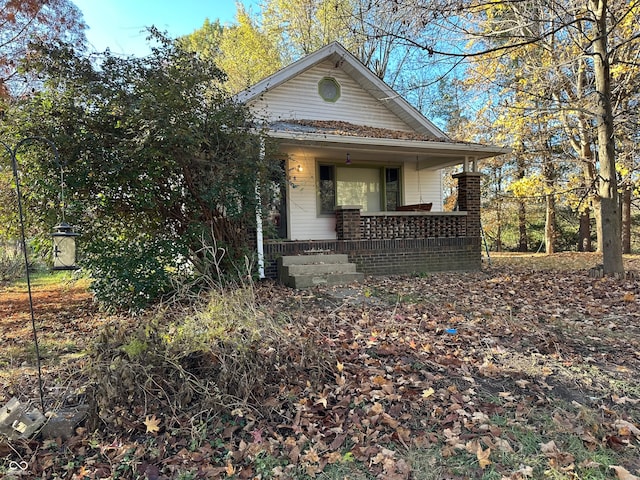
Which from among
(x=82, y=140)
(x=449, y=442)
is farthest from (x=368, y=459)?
(x=82, y=140)

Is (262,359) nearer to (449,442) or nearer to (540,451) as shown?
(449,442)

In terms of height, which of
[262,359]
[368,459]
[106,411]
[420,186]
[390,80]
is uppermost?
[390,80]

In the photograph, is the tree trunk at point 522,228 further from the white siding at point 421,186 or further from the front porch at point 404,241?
the front porch at point 404,241

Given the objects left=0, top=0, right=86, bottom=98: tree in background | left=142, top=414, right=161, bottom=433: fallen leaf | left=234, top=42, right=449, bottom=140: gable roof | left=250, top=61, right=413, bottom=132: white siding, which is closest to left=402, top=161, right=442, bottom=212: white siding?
left=234, top=42, right=449, bottom=140: gable roof

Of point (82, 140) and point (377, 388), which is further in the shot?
point (82, 140)

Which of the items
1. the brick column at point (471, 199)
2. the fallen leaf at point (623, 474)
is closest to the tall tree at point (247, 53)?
the brick column at point (471, 199)

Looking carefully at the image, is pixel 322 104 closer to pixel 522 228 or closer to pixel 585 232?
pixel 522 228

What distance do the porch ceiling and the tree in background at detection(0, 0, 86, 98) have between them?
264 inches

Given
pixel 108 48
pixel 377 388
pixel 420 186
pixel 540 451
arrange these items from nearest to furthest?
pixel 540 451 → pixel 377 388 → pixel 108 48 → pixel 420 186

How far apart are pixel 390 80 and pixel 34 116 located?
762 inches

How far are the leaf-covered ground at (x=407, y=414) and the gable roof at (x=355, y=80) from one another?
696 centimetres

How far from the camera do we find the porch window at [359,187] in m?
11.1

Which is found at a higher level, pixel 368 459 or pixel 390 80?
pixel 390 80

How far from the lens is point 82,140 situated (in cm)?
621
